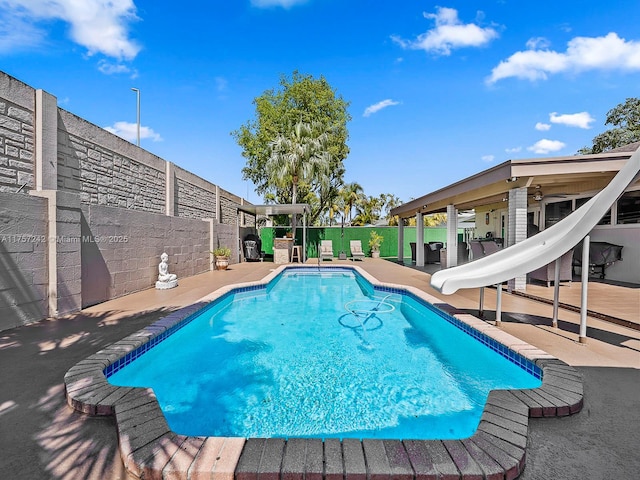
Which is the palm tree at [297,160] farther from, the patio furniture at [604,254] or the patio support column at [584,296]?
the patio support column at [584,296]

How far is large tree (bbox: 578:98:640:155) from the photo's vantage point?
23.6 meters

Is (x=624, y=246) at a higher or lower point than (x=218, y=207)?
lower

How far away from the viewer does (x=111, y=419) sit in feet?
7.17

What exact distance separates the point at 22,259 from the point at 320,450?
16.3 feet

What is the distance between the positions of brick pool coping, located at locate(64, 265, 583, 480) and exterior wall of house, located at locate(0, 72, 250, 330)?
320cm

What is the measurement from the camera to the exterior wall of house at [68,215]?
4.49 m

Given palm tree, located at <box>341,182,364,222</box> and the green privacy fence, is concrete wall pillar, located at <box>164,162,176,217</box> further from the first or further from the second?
palm tree, located at <box>341,182,364,222</box>

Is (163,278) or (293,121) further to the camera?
(293,121)

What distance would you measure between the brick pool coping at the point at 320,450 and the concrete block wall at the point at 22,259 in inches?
114

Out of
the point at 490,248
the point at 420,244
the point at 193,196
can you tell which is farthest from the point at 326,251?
the point at 490,248

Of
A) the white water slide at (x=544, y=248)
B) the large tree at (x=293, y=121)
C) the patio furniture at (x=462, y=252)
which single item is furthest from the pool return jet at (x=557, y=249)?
the large tree at (x=293, y=121)

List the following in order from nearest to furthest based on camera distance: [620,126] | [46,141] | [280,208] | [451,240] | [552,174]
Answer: [46,141] → [552,174] → [451,240] → [280,208] → [620,126]

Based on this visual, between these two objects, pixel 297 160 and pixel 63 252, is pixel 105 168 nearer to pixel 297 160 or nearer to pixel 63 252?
pixel 63 252

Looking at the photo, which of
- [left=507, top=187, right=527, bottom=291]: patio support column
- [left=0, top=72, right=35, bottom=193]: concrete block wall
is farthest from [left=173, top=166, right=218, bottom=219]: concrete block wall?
[left=507, top=187, right=527, bottom=291]: patio support column
